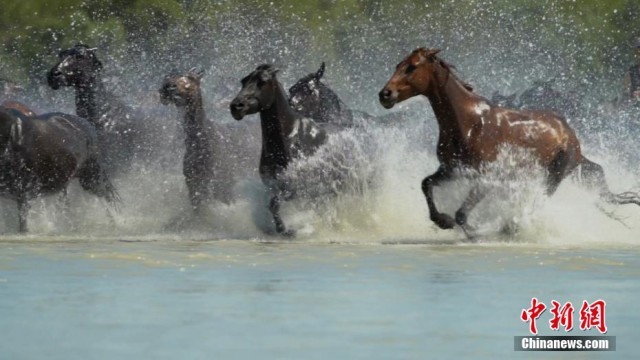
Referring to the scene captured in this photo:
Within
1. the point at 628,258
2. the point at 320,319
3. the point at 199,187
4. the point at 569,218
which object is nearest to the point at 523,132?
the point at 569,218

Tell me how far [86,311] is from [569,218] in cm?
811

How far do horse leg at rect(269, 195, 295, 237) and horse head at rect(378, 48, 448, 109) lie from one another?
72.0 inches

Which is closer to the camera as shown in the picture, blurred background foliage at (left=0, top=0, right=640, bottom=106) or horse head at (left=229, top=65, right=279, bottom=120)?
horse head at (left=229, top=65, right=279, bottom=120)

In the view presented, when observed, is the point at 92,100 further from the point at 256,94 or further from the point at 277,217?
the point at 277,217

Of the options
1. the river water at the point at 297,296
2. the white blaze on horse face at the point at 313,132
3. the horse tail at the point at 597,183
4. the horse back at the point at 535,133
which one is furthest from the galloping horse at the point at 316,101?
the river water at the point at 297,296

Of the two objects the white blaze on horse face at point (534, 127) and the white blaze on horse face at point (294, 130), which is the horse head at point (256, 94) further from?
the white blaze on horse face at point (534, 127)

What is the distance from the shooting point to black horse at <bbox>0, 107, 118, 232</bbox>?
20.7m

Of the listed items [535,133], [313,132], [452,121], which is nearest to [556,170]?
[535,133]

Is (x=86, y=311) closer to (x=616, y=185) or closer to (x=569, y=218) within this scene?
(x=569, y=218)

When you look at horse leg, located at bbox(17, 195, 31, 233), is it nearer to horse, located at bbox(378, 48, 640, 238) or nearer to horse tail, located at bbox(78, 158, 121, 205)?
horse tail, located at bbox(78, 158, 121, 205)

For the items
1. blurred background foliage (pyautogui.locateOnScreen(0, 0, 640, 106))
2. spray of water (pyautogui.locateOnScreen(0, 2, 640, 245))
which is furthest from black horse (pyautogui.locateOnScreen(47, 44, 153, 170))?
blurred background foliage (pyautogui.locateOnScreen(0, 0, 640, 106))

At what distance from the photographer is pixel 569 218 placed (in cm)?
1977

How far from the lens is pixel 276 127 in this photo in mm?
20078

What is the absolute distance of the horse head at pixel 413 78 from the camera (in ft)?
61.0
